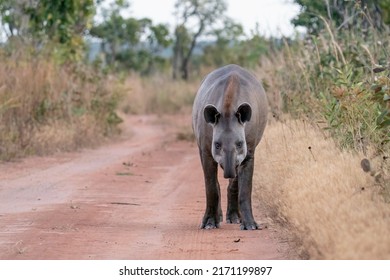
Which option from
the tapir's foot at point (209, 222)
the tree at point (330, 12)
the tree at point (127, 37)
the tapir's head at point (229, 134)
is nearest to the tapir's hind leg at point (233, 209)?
the tapir's foot at point (209, 222)

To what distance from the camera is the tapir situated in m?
8.59

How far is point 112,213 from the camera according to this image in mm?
9852

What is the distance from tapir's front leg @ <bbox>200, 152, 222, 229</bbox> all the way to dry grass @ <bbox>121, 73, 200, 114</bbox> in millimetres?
23292

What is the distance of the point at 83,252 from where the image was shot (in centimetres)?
750

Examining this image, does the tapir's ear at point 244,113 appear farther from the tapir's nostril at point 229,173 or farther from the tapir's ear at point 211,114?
the tapir's nostril at point 229,173

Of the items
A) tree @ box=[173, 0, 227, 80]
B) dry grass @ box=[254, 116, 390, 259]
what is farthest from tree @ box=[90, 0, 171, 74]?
dry grass @ box=[254, 116, 390, 259]

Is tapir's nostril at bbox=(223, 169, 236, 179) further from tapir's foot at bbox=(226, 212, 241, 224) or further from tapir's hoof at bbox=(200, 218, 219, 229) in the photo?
tapir's foot at bbox=(226, 212, 241, 224)

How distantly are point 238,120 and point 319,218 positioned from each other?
1998mm

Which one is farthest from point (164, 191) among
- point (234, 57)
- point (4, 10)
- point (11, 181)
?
point (234, 57)

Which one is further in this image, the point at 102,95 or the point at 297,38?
the point at 102,95

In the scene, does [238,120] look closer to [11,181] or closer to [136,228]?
[136,228]

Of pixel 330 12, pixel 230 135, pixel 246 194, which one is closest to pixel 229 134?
pixel 230 135

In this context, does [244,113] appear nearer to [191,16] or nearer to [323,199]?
[323,199]

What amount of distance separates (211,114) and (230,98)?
0.85ft
